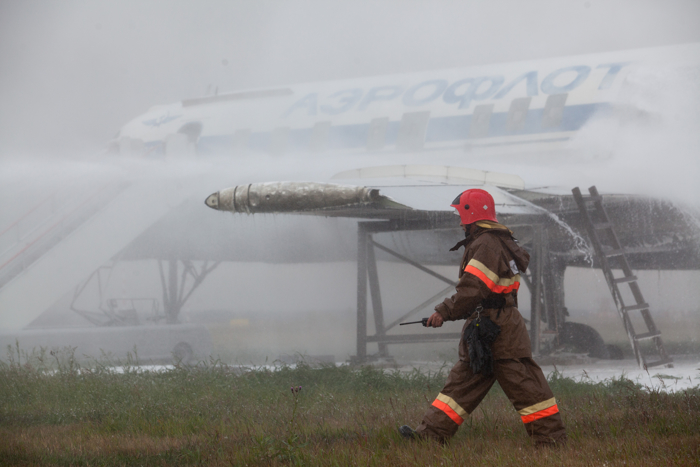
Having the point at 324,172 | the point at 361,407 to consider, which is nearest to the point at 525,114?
the point at 324,172

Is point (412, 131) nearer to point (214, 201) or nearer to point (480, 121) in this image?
point (480, 121)

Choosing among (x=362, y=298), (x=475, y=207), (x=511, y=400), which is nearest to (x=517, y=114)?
(x=362, y=298)

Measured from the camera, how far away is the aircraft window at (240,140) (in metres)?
14.6

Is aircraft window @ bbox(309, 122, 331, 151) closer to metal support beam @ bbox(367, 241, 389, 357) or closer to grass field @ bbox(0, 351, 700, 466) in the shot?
metal support beam @ bbox(367, 241, 389, 357)

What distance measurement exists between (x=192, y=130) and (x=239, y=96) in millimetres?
1519

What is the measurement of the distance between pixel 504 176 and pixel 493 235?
597 cm

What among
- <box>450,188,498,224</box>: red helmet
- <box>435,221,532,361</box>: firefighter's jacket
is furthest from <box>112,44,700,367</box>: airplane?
<box>435,221,532,361</box>: firefighter's jacket

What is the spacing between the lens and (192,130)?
15.6 metres

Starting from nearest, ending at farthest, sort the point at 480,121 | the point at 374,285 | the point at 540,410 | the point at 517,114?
the point at 540,410, the point at 374,285, the point at 517,114, the point at 480,121

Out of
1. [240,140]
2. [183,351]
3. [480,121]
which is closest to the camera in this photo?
[480,121]

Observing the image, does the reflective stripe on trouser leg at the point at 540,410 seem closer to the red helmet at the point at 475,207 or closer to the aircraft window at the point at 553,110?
the red helmet at the point at 475,207

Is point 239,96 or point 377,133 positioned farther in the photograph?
point 239,96

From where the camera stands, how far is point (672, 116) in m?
9.57

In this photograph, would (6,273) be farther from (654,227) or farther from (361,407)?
(654,227)
